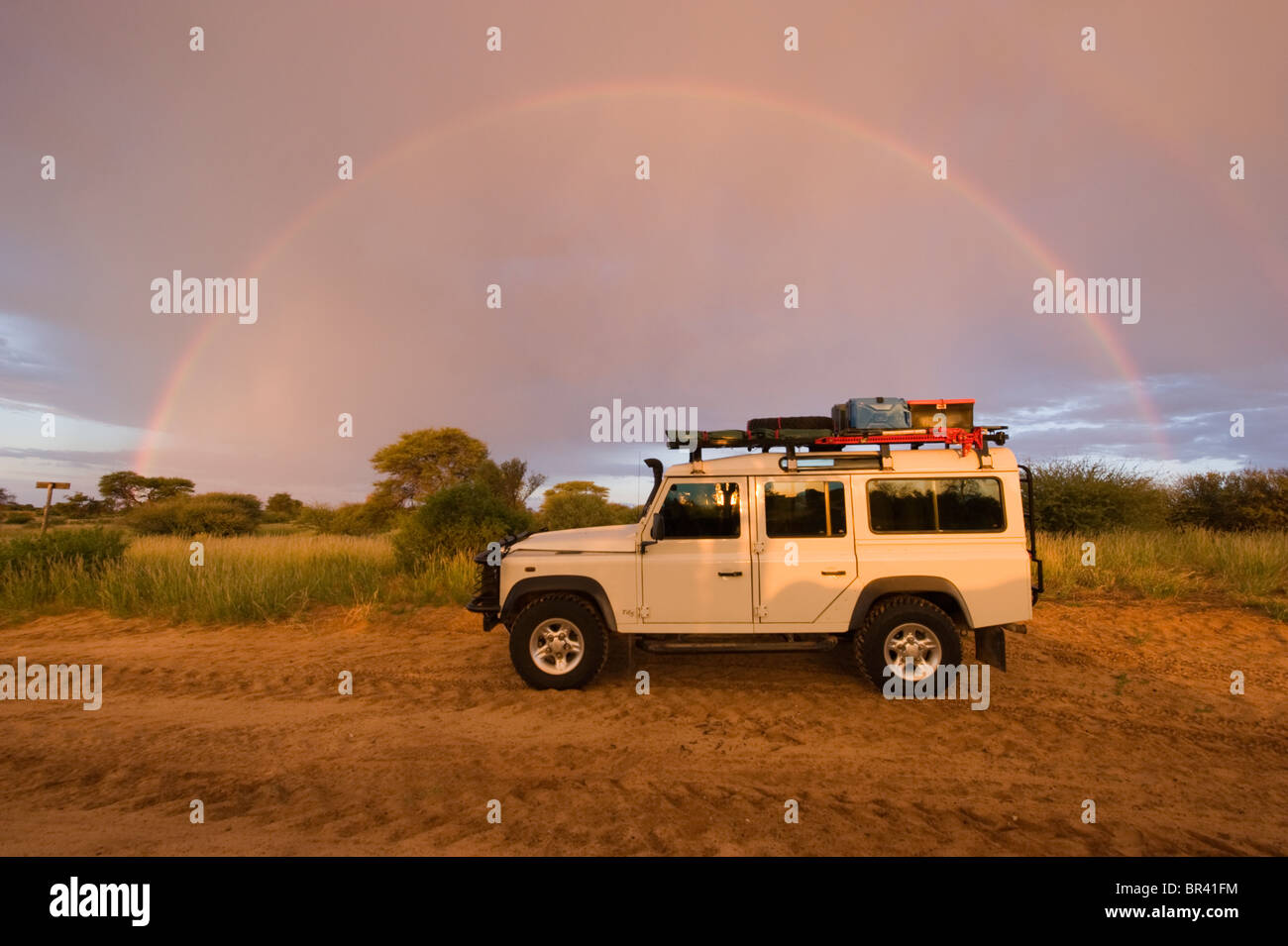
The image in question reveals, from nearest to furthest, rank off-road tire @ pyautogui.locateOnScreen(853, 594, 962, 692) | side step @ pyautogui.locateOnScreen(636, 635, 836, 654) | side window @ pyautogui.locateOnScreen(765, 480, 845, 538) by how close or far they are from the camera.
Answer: off-road tire @ pyautogui.locateOnScreen(853, 594, 962, 692)
side step @ pyautogui.locateOnScreen(636, 635, 836, 654)
side window @ pyautogui.locateOnScreen(765, 480, 845, 538)

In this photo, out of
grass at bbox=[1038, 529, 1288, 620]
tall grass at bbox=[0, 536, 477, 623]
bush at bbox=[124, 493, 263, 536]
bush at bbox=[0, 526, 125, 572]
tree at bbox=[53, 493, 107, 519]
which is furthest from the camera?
tree at bbox=[53, 493, 107, 519]

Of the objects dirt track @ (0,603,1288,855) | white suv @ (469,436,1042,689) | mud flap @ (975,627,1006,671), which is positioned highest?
white suv @ (469,436,1042,689)

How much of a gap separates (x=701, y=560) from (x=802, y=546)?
1004 mm

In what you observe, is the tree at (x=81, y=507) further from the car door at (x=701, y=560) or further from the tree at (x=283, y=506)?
the car door at (x=701, y=560)

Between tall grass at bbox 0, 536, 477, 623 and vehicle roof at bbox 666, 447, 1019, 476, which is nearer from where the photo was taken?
vehicle roof at bbox 666, 447, 1019, 476

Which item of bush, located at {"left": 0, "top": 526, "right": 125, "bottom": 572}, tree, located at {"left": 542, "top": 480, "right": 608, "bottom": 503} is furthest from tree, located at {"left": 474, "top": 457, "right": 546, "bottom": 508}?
bush, located at {"left": 0, "top": 526, "right": 125, "bottom": 572}

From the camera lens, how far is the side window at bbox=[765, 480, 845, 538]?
6.03m

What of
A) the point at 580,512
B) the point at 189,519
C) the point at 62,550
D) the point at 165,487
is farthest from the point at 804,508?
the point at 165,487

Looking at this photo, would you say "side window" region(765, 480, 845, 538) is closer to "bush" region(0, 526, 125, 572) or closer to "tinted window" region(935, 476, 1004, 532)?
"tinted window" region(935, 476, 1004, 532)

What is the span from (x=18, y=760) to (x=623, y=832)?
5129 mm

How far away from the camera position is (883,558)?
232 inches

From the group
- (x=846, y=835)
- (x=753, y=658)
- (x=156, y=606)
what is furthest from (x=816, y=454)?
(x=156, y=606)

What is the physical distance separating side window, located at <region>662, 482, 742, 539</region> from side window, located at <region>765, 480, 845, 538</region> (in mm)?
358

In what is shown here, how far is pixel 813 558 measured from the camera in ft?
19.5
